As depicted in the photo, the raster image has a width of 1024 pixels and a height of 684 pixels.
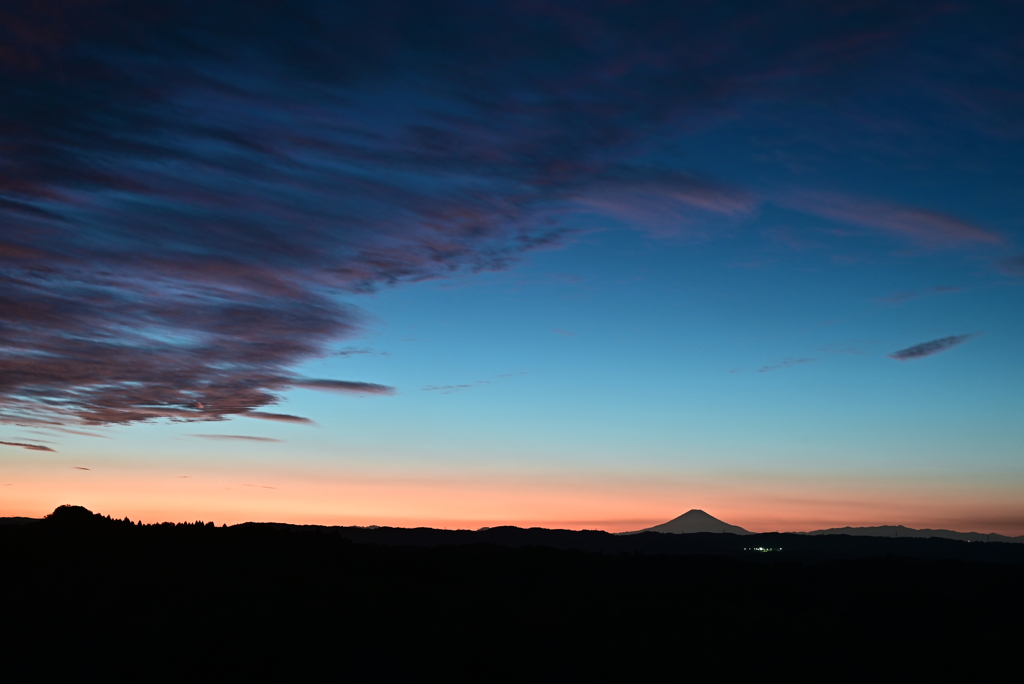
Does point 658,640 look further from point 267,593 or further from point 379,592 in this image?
point 267,593

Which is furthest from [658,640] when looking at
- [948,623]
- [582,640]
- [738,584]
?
[738,584]

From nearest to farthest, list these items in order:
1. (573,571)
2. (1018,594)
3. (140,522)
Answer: (140,522)
(1018,594)
(573,571)

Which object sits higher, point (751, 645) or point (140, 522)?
point (140, 522)

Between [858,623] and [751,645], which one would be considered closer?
[751,645]

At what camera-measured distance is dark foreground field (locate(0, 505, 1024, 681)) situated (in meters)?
35.9

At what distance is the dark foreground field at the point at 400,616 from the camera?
118 feet

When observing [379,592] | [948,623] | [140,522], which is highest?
[140,522]

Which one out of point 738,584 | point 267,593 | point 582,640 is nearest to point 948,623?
point 738,584

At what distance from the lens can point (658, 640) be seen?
145 feet

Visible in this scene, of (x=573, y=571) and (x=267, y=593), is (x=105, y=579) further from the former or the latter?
(x=573, y=571)

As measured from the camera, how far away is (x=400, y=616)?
150ft

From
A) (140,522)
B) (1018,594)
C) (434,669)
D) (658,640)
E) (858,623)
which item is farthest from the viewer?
(1018,594)

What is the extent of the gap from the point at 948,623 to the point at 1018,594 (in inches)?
1192

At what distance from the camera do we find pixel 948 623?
204 ft
